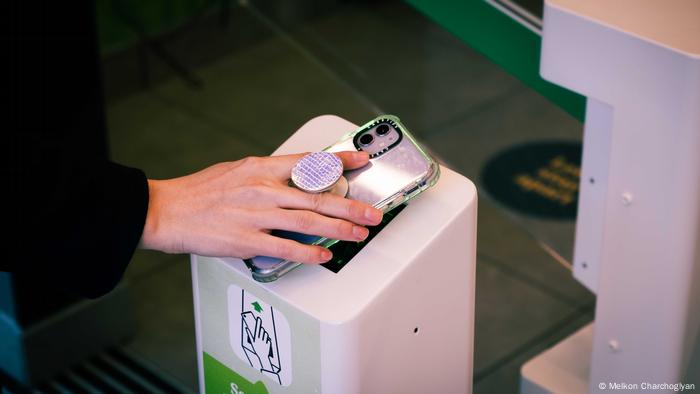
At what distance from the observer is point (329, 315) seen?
110 cm

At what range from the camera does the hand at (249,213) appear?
1.13m

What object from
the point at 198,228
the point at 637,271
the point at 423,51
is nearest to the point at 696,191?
the point at 637,271

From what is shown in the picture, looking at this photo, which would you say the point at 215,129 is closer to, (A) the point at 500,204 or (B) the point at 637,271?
(A) the point at 500,204

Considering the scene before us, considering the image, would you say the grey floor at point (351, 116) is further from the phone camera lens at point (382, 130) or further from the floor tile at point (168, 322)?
the phone camera lens at point (382, 130)

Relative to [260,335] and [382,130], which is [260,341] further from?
[382,130]

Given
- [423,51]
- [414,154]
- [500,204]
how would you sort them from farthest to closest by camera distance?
[423,51]
[500,204]
[414,154]

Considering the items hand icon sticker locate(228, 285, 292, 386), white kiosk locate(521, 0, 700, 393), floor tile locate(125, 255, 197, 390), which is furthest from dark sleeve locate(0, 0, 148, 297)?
floor tile locate(125, 255, 197, 390)

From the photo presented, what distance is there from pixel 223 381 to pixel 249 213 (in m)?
0.26

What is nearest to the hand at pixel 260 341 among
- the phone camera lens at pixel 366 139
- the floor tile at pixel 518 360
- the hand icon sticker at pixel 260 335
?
the hand icon sticker at pixel 260 335

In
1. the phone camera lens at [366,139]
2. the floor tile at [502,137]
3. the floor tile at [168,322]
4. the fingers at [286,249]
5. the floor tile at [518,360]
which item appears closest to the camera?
the fingers at [286,249]

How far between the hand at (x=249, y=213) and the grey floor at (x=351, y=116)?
1042mm

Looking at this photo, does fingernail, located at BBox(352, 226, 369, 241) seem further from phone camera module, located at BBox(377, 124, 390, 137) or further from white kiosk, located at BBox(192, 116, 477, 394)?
phone camera module, located at BBox(377, 124, 390, 137)

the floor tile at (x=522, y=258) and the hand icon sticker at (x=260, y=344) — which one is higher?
the hand icon sticker at (x=260, y=344)

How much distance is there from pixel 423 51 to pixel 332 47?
1.05 ft
